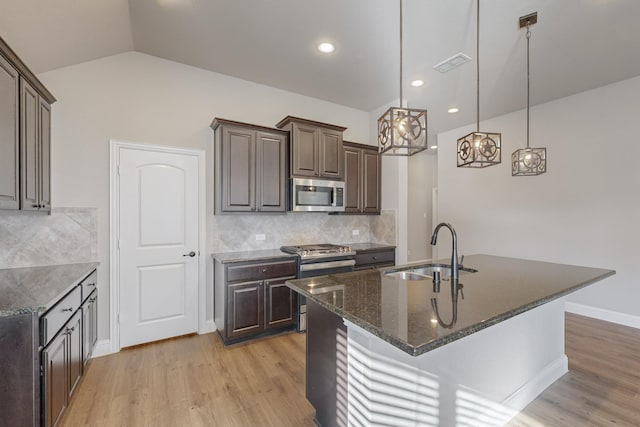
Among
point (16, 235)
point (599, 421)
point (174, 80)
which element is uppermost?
point (174, 80)

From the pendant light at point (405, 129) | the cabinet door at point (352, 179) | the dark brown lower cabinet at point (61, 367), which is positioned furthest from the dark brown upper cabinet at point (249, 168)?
the pendant light at point (405, 129)

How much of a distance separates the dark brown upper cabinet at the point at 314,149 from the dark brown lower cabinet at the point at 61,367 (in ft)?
8.11

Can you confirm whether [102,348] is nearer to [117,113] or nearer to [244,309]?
[244,309]

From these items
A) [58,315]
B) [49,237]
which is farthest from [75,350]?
[49,237]

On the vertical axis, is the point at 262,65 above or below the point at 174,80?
above

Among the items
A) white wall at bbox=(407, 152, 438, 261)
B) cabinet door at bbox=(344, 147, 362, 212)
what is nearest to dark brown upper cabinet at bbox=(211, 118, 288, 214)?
cabinet door at bbox=(344, 147, 362, 212)

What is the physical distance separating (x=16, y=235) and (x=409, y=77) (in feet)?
14.5

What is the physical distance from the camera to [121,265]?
288 centimetres

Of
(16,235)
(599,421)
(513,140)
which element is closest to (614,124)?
(513,140)

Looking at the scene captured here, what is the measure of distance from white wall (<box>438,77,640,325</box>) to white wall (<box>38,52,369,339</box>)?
431cm

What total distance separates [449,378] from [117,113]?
3.73 meters

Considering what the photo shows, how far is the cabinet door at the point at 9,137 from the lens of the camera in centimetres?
176

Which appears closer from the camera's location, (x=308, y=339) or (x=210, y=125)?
(x=308, y=339)

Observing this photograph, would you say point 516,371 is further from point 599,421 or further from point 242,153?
point 242,153
